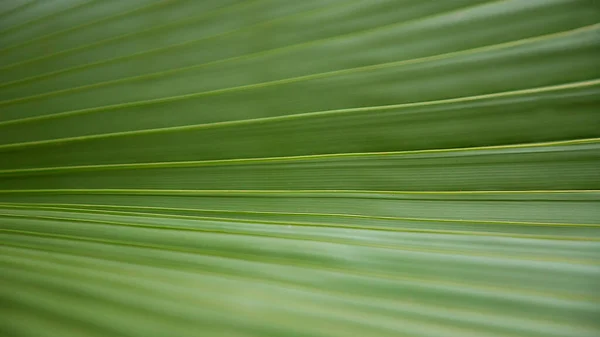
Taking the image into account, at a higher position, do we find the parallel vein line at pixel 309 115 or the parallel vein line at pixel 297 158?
the parallel vein line at pixel 309 115

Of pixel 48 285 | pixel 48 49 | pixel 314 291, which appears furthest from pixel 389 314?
pixel 48 49

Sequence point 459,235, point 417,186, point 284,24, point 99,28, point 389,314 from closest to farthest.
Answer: point 389,314 < point 459,235 < point 417,186 < point 284,24 < point 99,28

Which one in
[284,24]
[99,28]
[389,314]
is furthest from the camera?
[99,28]

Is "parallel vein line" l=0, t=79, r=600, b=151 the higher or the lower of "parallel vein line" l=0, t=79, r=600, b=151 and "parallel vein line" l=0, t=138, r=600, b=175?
the higher

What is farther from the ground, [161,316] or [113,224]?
A: [113,224]

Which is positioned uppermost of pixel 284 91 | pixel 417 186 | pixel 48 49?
pixel 48 49

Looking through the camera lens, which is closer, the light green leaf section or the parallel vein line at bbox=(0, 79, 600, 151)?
the light green leaf section

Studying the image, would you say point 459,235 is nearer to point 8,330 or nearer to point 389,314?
point 389,314

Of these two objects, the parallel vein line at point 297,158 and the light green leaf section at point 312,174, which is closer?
the light green leaf section at point 312,174
